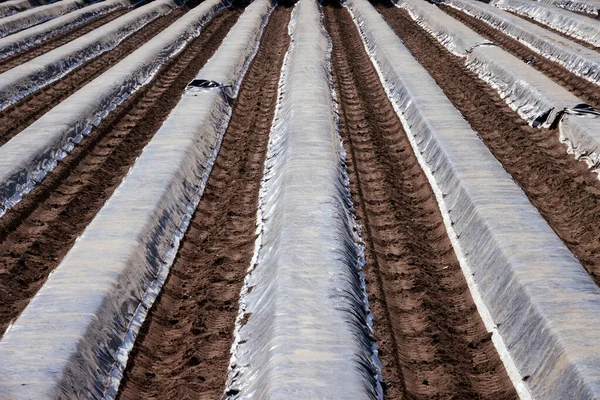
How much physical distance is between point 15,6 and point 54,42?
4.79 m

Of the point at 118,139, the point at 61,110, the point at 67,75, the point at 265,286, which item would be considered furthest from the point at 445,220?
the point at 67,75

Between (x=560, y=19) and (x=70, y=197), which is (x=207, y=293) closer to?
(x=70, y=197)

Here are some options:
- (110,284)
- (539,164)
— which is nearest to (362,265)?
(110,284)

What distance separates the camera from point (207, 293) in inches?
187

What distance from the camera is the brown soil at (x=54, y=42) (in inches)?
451

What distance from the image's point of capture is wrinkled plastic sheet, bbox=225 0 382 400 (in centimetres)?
352

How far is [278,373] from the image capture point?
3508mm

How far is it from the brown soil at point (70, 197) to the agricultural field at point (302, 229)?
0.09 ft

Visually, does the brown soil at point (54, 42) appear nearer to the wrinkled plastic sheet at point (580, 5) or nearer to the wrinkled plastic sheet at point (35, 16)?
the wrinkled plastic sheet at point (35, 16)

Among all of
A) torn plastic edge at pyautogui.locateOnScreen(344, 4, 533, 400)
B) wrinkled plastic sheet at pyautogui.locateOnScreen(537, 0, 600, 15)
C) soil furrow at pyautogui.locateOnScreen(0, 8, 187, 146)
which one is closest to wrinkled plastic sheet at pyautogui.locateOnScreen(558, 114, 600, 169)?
torn plastic edge at pyautogui.locateOnScreen(344, 4, 533, 400)

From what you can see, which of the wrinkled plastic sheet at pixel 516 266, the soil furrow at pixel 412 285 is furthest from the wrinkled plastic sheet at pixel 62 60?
the wrinkled plastic sheet at pixel 516 266

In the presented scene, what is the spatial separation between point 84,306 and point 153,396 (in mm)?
902

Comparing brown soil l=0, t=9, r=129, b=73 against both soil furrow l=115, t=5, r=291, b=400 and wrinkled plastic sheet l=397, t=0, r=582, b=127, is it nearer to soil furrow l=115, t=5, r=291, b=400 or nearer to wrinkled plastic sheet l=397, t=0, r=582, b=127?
soil furrow l=115, t=5, r=291, b=400

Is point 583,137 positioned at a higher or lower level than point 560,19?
lower
